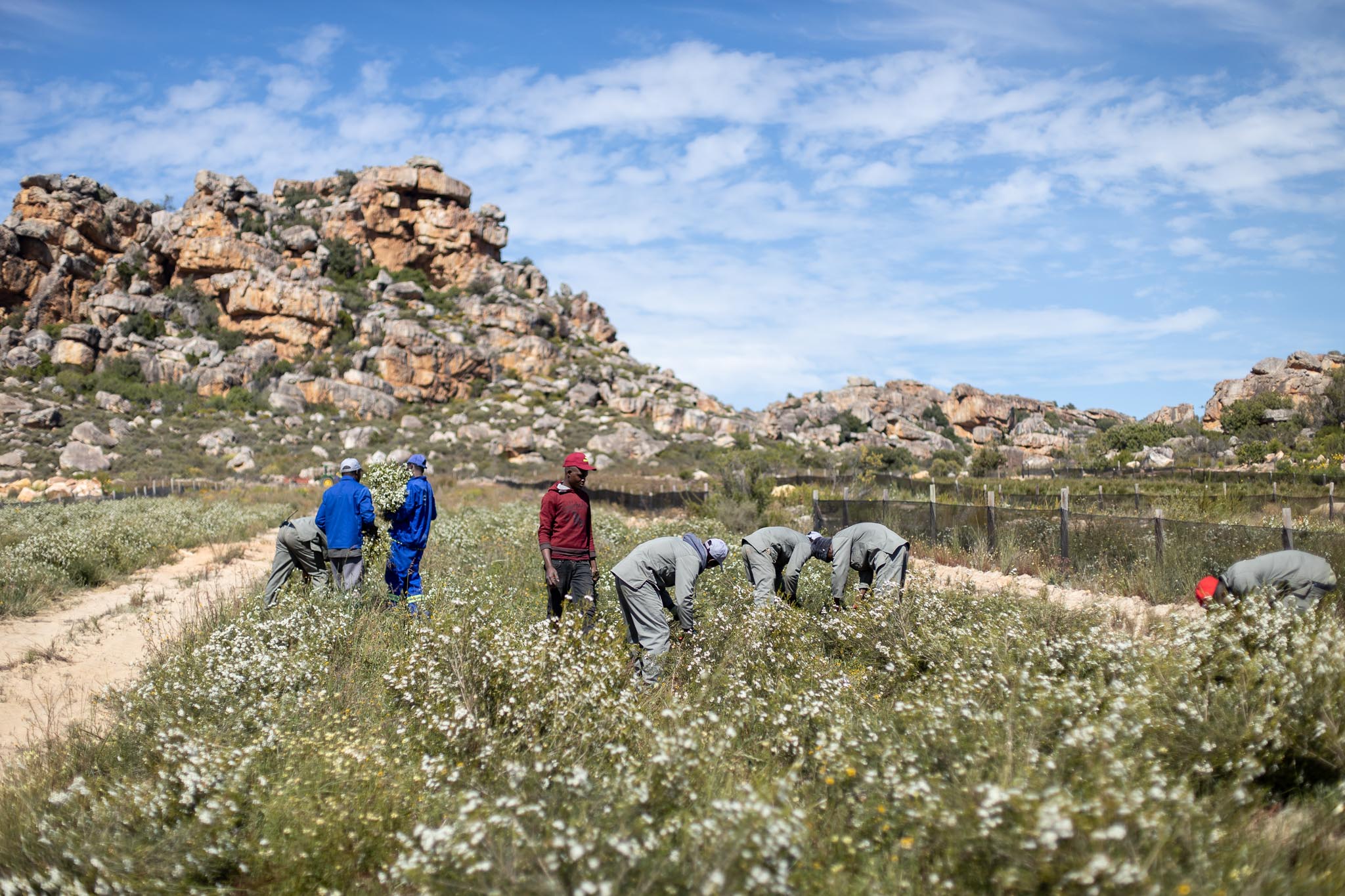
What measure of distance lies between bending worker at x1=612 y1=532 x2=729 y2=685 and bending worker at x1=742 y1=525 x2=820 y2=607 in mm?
652

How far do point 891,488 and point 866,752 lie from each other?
1902 cm

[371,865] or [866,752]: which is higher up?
[866,752]

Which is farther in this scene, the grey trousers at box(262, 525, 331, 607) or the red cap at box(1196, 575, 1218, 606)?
the grey trousers at box(262, 525, 331, 607)

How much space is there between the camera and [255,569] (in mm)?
14328

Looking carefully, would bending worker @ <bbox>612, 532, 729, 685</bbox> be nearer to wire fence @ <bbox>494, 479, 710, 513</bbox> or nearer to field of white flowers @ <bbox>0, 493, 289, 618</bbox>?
field of white flowers @ <bbox>0, 493, 289, 618</bbox>

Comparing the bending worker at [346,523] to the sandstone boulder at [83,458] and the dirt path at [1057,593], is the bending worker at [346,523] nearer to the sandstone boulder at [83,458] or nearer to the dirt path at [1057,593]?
Answer: the dirt path at [1057,593]

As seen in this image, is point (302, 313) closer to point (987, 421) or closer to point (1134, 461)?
point (1134, 461)

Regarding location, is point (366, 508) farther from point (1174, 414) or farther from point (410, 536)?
point (1174, 414)

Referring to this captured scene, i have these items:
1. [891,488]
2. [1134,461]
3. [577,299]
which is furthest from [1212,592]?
[577,299]

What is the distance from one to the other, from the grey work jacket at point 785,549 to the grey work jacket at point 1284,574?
3.18 metres

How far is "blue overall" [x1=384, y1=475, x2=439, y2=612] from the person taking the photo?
884cm

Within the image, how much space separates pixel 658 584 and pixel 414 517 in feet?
11.4

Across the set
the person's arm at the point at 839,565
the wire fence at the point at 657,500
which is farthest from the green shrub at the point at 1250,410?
the person's arm at the point at 839,565

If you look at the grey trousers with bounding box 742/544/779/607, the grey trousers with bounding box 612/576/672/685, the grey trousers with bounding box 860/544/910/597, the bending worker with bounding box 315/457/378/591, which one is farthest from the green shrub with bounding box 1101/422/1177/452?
the bending worker with bounding box 315/457/378/591
